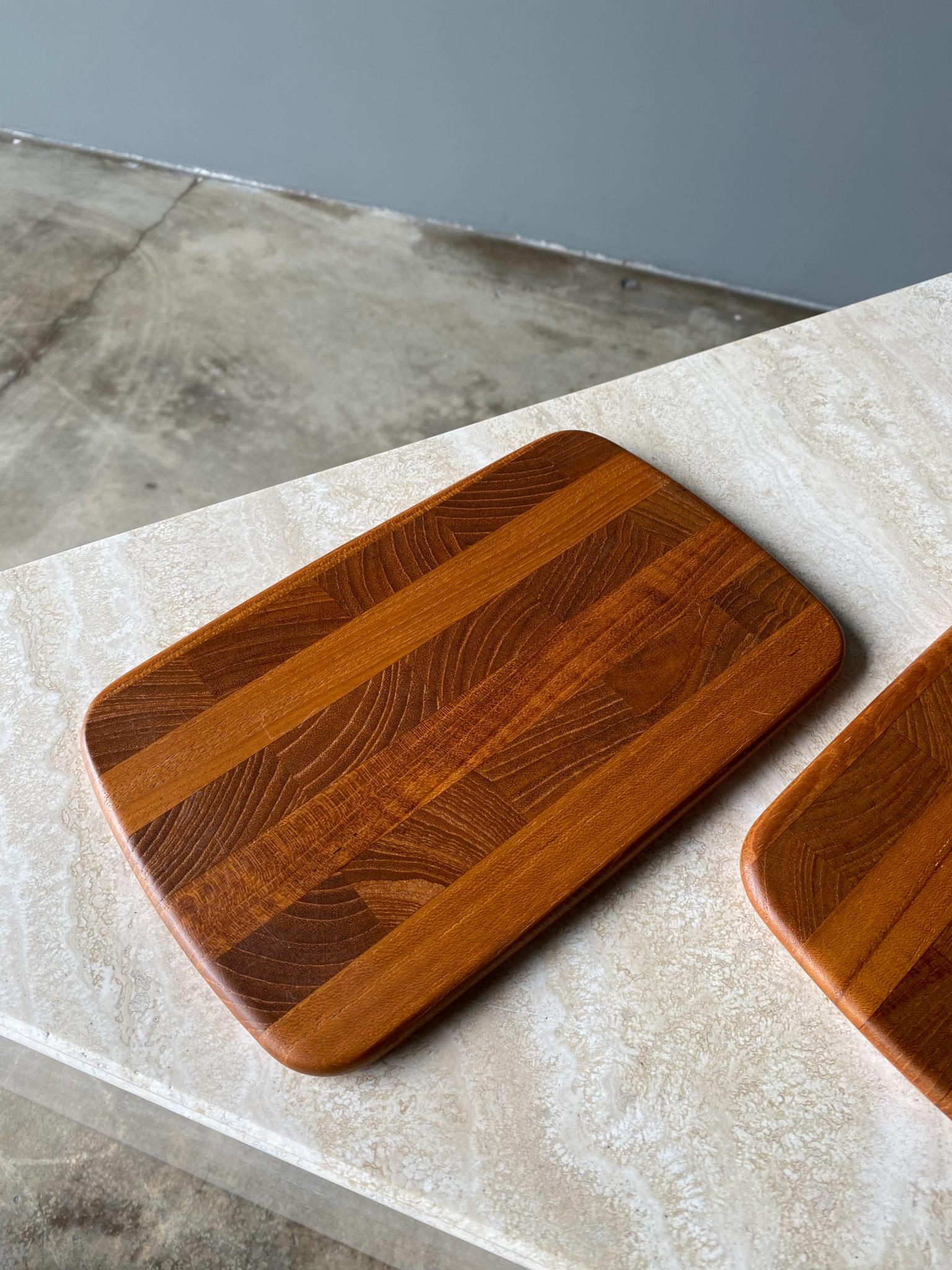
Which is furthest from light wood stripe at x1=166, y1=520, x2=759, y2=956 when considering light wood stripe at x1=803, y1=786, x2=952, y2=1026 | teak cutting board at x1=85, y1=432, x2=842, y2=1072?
light wood stripe at x1=803, y1=786, x2=952, y2=1026

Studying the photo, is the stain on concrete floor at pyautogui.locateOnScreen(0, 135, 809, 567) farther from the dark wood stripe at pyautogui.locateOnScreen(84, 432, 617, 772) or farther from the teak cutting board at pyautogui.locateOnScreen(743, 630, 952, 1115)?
the teak cutting board at pyautogui.locateOnScreen(743, 630, 952, 1115)

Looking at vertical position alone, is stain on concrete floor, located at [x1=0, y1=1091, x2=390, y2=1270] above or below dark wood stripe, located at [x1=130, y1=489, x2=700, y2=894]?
below

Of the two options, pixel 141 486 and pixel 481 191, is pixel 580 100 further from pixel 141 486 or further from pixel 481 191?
pixel 141 486

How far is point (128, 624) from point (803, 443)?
0.62 m

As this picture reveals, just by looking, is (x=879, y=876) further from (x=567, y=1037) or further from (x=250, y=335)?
(x=250, y=335)

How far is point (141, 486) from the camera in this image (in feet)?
7.07

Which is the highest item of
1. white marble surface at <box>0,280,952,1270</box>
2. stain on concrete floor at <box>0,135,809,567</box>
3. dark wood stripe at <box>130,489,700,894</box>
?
dark wood stripe at <box>130,489,700,894</box>

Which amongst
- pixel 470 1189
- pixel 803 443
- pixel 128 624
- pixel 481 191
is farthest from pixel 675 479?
pixel 481 191

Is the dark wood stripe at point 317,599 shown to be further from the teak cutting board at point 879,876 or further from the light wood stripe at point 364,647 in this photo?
the teak cutting board at point 879,876

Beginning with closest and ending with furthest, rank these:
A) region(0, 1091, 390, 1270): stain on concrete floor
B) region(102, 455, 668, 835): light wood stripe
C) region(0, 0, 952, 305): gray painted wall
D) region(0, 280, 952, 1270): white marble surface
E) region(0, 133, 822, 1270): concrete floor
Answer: region(0, 280, 952, 1270): white marble surface → region(102, 455, 668, 835): light wood stripe → region(0, 1091, 390, 1270): stain on concrete floor → region(0, 0, 952, 305): gray painted wall → region(0, 133, 822, 1270): concrete floor

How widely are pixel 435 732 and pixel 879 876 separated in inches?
11.9

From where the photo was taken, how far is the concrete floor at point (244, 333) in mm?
2193

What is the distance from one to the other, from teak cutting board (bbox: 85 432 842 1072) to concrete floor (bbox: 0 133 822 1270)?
1446mm

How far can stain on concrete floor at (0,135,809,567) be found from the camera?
2.19m
